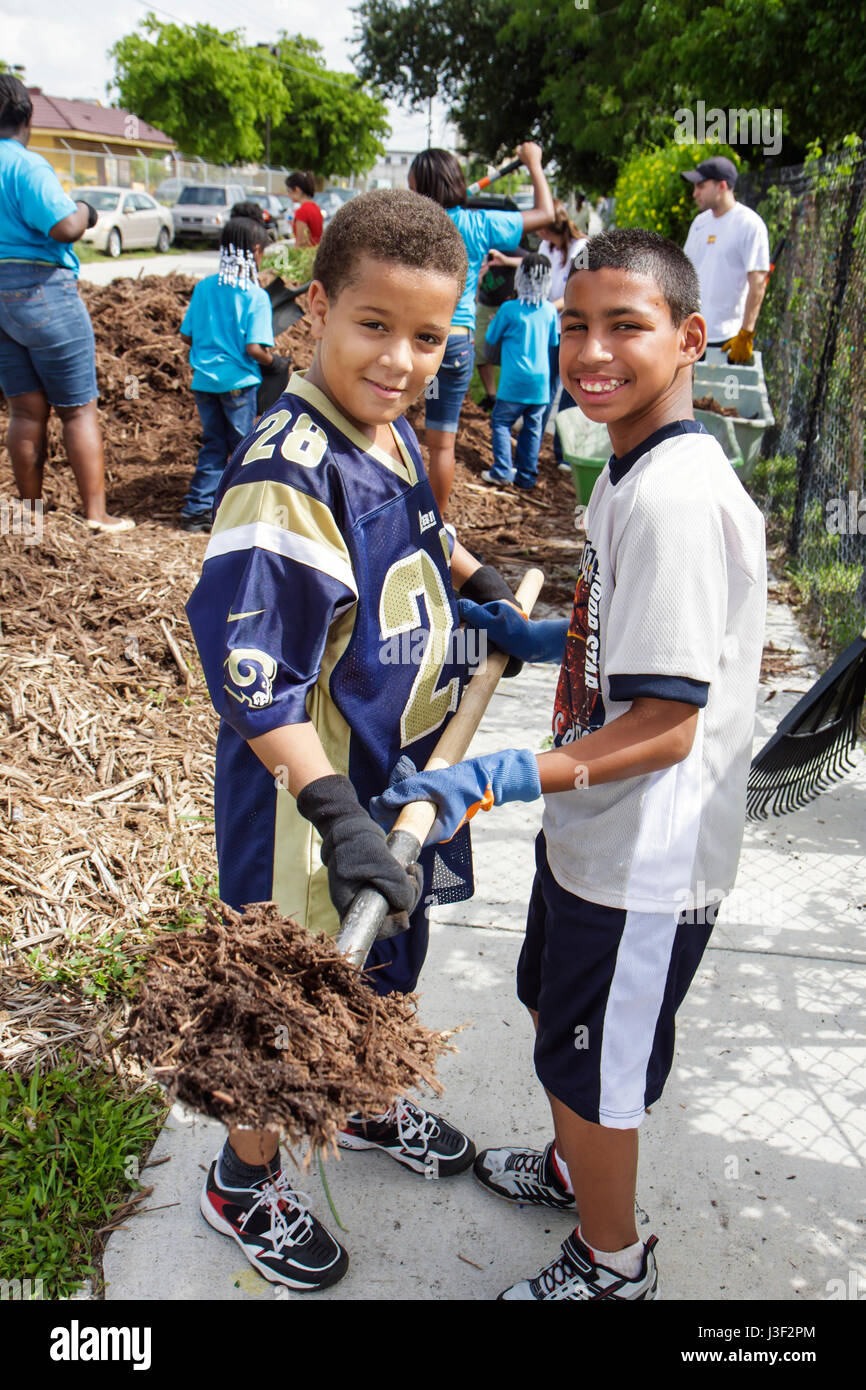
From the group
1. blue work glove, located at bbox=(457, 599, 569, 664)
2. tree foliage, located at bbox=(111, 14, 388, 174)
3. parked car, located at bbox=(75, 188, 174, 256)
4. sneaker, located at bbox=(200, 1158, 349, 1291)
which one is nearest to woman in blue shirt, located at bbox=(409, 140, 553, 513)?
blue work glove, located at bbox=(457, 599, 569, 664)

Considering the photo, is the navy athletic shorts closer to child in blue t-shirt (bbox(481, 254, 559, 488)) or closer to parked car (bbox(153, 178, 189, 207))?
child in blue t-shirt (bbox(481, 254, 559, 488))

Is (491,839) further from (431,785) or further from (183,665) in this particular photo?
(431,785)

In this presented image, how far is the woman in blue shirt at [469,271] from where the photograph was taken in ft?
17.5

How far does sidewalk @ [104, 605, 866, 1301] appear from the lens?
197cm

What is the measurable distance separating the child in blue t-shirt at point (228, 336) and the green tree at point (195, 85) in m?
47.1

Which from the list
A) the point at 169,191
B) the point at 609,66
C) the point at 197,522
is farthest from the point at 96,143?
the point at 197,522

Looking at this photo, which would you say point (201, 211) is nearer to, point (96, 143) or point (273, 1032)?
point (96, 143)

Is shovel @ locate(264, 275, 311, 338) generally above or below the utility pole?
below

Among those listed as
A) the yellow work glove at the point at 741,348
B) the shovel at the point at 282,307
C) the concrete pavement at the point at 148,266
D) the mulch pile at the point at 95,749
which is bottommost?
the mulch pile at the point at 95,749

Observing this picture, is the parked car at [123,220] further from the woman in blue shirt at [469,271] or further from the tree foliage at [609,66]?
the woman in blue shirt at [469,271]

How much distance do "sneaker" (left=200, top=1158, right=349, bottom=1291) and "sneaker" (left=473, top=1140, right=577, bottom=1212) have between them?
1.20ft

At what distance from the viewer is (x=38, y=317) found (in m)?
4.82

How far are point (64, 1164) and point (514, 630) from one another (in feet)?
5.02

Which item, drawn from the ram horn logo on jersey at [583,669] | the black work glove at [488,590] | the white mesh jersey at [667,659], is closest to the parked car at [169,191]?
the black work glove at [488,590]
